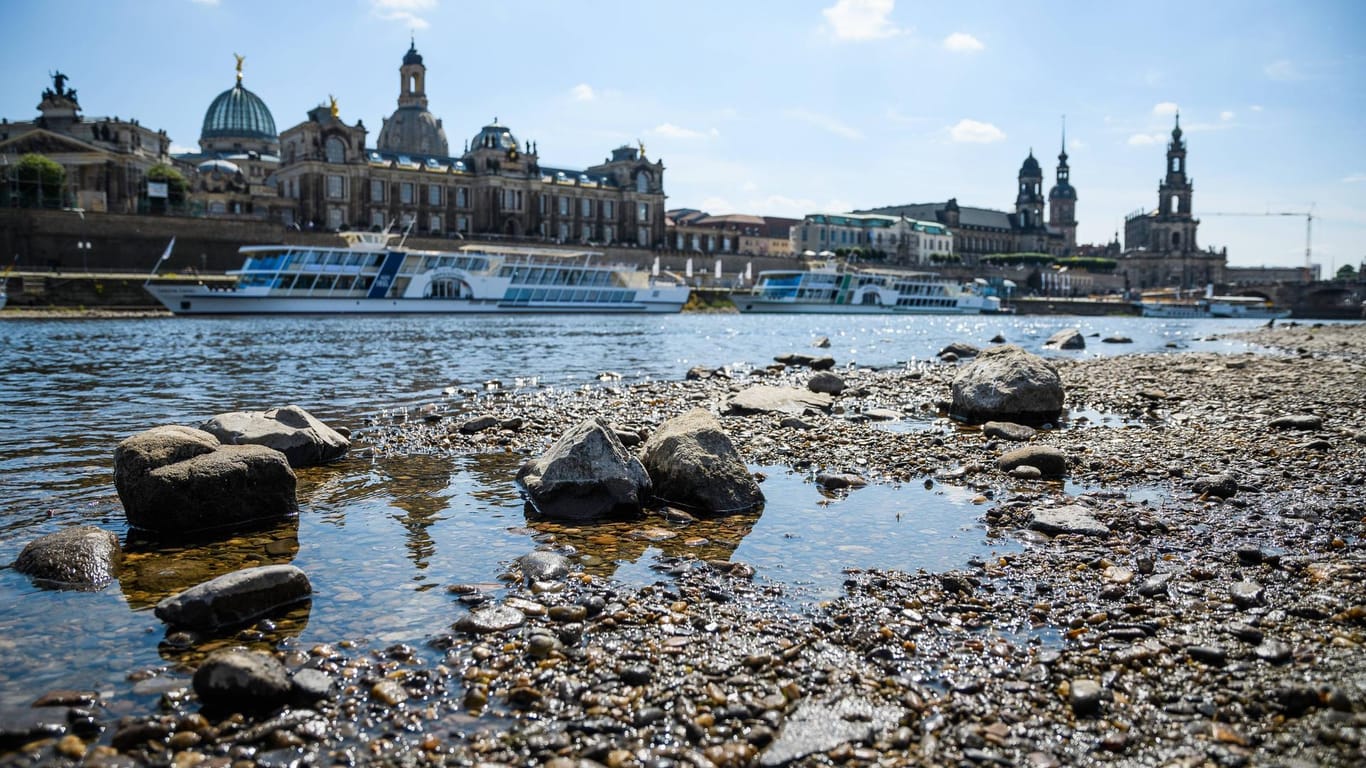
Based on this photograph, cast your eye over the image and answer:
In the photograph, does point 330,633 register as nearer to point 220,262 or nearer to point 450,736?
point 450,736

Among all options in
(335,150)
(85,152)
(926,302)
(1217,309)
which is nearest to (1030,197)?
(1217,309)

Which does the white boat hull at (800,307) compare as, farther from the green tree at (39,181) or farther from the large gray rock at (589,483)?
the large gray rock at (589,483)

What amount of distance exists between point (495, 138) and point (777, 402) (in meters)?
109

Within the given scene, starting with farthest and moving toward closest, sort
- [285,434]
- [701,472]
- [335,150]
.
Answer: [335,150] < [285,434] < [701,472]

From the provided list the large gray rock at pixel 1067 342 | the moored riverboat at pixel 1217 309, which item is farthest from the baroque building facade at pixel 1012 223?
the large gray rock at pixel 1067 342

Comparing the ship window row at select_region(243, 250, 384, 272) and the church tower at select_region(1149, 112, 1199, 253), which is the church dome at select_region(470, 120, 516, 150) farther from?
the church tower at select_region(1149, 112, 1199, 253)

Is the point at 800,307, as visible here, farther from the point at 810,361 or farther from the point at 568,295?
the point at 810,361

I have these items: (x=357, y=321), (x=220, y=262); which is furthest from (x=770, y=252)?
(x=357, y=321)

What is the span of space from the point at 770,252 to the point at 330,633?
150330 millimetres

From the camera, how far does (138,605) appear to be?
6844 millimetres

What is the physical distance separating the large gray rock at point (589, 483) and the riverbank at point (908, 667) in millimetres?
530

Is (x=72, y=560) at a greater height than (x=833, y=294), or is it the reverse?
(x=833, y=294)

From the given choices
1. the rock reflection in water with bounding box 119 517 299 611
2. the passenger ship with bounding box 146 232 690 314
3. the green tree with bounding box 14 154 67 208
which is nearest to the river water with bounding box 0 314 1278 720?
the rock reflection in water with bounding box 119 517 299 611

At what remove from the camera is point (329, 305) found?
6006 cm
